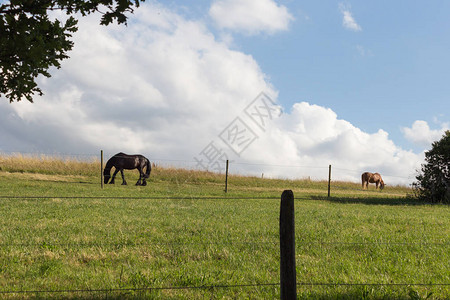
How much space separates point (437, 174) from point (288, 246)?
2323 centimetres

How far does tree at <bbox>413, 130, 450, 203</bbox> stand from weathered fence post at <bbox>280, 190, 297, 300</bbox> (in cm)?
2264

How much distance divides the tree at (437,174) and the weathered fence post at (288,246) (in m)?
22.6

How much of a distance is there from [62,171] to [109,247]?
26668 mm

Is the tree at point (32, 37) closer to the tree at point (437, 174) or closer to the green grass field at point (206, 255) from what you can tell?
the green grass field at point (206, 255)

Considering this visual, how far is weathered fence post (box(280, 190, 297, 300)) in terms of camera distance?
14.6 feet

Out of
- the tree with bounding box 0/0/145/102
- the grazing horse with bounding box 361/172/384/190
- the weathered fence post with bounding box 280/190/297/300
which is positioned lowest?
the weathered fence post with bounding box 280/190/297/300

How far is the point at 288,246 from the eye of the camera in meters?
4.45

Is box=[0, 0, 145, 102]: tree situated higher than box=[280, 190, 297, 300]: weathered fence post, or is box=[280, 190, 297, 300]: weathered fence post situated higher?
box=[0, 0, 145, 102]: tree

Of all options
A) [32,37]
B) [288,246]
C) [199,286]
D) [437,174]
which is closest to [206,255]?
[199,286]

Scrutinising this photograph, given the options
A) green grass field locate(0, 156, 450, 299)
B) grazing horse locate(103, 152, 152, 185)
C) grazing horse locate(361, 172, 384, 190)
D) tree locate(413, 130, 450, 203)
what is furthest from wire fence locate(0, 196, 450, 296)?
grazing horse locate(361, 172, 384, 190)

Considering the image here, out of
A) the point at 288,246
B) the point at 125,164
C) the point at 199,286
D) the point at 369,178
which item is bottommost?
the point at 199,286

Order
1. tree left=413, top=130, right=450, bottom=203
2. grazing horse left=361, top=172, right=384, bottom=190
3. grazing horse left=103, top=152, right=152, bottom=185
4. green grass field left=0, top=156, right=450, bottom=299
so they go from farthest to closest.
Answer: grazing horse left=361, top=172, right=384, bottom=190 < grazing horse left=103, top=152, right=152, bottom=185 < tree left=413, top=130, right=450, bottom=203 < green grass field left=0, top=156, right=450, bottom=299

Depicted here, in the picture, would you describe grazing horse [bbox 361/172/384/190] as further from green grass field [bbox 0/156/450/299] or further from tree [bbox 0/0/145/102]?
tree [bbox 0/0/145/102]

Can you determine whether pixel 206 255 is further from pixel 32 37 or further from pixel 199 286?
pixel 32 37
